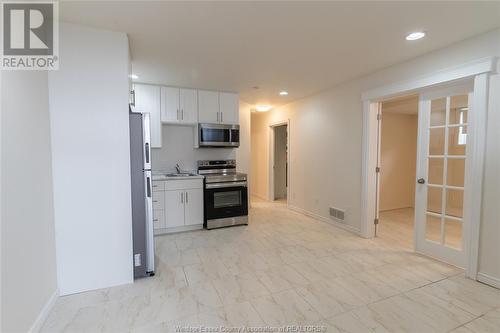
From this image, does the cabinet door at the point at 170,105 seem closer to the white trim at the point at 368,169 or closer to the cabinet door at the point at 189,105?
the cabinet door at the point at 189,105

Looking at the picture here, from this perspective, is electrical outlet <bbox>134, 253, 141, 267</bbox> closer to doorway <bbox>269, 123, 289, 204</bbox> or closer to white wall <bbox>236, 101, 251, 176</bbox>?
white wall <bbox>236, 101, 251, 176</bbox>

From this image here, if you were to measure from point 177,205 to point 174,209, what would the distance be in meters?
0.08

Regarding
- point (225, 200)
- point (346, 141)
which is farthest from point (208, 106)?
point (346, 141)

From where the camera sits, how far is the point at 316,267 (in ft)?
9.12

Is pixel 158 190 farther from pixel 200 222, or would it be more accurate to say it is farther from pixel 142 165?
pixel 142 165

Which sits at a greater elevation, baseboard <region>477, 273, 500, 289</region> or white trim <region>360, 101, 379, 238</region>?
white trim <region>360, 101, 379, 238</region>

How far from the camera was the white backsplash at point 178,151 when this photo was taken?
14.8 feet

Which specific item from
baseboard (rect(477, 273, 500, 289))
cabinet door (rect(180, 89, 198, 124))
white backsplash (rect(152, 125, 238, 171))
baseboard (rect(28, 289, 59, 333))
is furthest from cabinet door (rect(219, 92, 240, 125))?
baseboard (rect(477, 273, 500, 289))

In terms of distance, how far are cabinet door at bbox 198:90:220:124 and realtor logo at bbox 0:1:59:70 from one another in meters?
2.41

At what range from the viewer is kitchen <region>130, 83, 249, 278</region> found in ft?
13.0

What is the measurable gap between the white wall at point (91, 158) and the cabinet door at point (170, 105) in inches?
71.4

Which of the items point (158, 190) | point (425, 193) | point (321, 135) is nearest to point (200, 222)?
point (158, 190)

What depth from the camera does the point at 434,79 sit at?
278 centimetres

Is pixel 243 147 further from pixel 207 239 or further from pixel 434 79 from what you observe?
pixel 434 79
